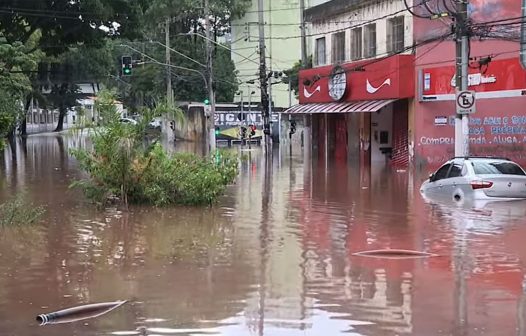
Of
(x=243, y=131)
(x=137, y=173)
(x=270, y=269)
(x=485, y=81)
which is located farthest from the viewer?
(x=243, y=131)

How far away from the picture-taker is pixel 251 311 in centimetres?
786

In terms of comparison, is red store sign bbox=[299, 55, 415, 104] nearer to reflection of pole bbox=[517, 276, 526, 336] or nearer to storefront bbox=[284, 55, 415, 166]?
storefront bbox=[284, 55, 415, 166]

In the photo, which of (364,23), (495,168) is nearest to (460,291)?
(495,168)

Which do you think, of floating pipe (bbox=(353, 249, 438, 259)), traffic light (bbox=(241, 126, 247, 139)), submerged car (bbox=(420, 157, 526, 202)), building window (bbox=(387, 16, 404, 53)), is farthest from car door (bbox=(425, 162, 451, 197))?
traffic light (bbox=(241, 126, 247, 139))

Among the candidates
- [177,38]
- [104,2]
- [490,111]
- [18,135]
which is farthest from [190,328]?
[18,135]

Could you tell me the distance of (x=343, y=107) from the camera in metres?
35.8

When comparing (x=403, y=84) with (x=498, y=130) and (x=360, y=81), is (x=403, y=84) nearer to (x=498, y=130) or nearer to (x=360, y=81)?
(x=360, y=81)

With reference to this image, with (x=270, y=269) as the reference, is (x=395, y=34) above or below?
above

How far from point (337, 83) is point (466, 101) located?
15.3 metres

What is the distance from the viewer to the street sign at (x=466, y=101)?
2181cm

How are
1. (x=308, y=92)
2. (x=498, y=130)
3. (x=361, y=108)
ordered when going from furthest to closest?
(x=308, y=92)
(x=361, y=108)
(x=498, y=130)

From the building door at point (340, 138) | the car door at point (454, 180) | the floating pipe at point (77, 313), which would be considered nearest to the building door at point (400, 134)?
the building door at point (340, 138)

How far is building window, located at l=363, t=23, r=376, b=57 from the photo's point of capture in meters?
34.8

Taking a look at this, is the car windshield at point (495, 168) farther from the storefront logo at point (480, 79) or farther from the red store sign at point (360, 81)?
the red store sign at point (360, 81)
